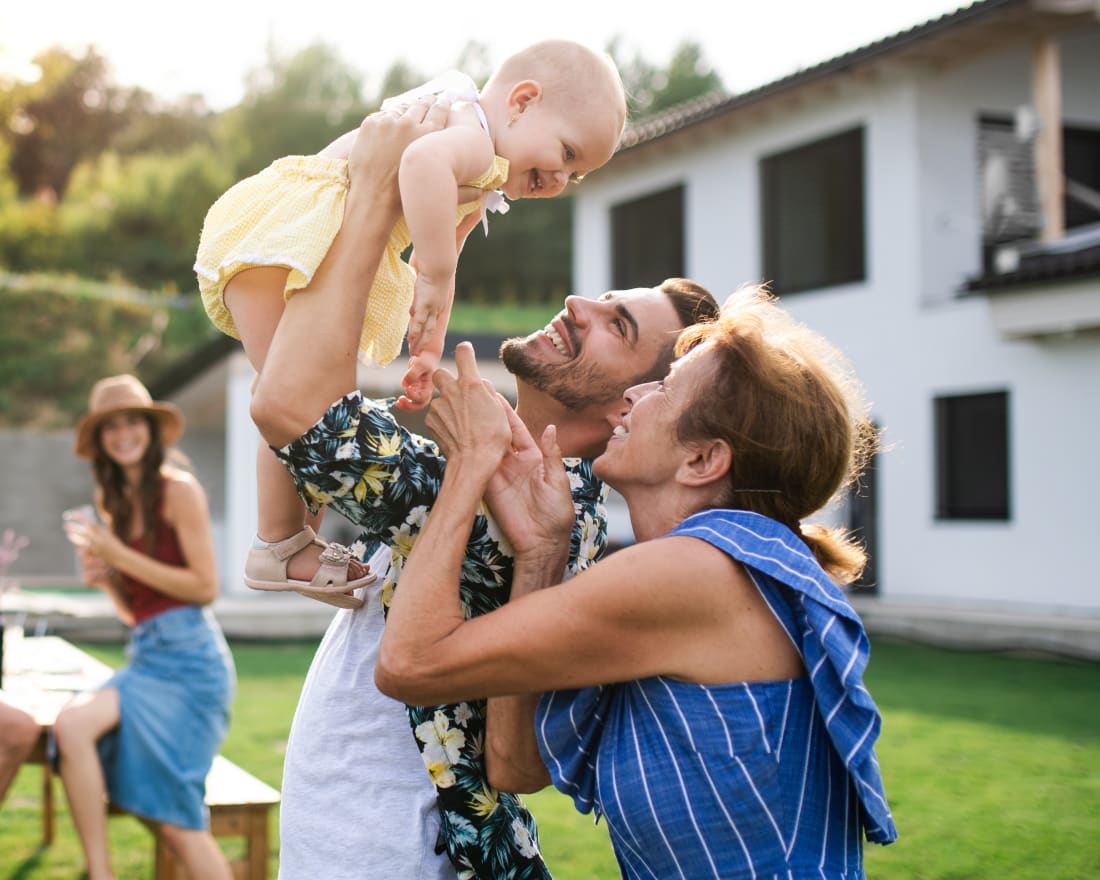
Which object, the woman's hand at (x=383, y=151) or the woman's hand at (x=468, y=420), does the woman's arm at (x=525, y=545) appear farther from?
the woman's hand at (x=383, y=151)

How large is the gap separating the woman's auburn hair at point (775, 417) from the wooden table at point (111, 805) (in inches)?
126

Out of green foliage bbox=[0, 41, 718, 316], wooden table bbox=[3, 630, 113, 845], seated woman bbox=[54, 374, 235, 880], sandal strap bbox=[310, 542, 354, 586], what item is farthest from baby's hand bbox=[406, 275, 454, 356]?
green foliage bbox=[0, 41, 718, 316]

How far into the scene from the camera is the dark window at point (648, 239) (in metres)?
18.0

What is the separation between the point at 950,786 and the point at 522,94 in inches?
213

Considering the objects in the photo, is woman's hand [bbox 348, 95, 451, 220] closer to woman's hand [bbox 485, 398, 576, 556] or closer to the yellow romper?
the yellow romper

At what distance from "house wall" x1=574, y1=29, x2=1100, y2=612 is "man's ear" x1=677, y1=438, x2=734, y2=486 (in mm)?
10704

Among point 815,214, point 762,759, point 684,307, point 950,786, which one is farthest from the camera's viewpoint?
point 815,214

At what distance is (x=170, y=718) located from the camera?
519cm

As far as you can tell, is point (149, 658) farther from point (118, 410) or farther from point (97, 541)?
point (118, 410)

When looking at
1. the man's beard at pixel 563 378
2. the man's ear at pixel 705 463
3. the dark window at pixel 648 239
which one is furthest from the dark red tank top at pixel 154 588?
the dark window at pixel 648 239

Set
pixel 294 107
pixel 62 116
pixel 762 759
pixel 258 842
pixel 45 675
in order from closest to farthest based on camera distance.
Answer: pixel 762 759 < pixel 258 842 < pixel 45 675 < pixel 294 107 < pixel 62 116

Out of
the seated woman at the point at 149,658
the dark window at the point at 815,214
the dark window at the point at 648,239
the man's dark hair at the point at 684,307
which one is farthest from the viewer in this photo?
the dark window at the point at 648,239

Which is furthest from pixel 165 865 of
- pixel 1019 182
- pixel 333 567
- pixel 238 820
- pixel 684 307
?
pixel 1019 182

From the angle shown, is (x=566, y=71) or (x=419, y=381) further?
(x=566, y=71)
